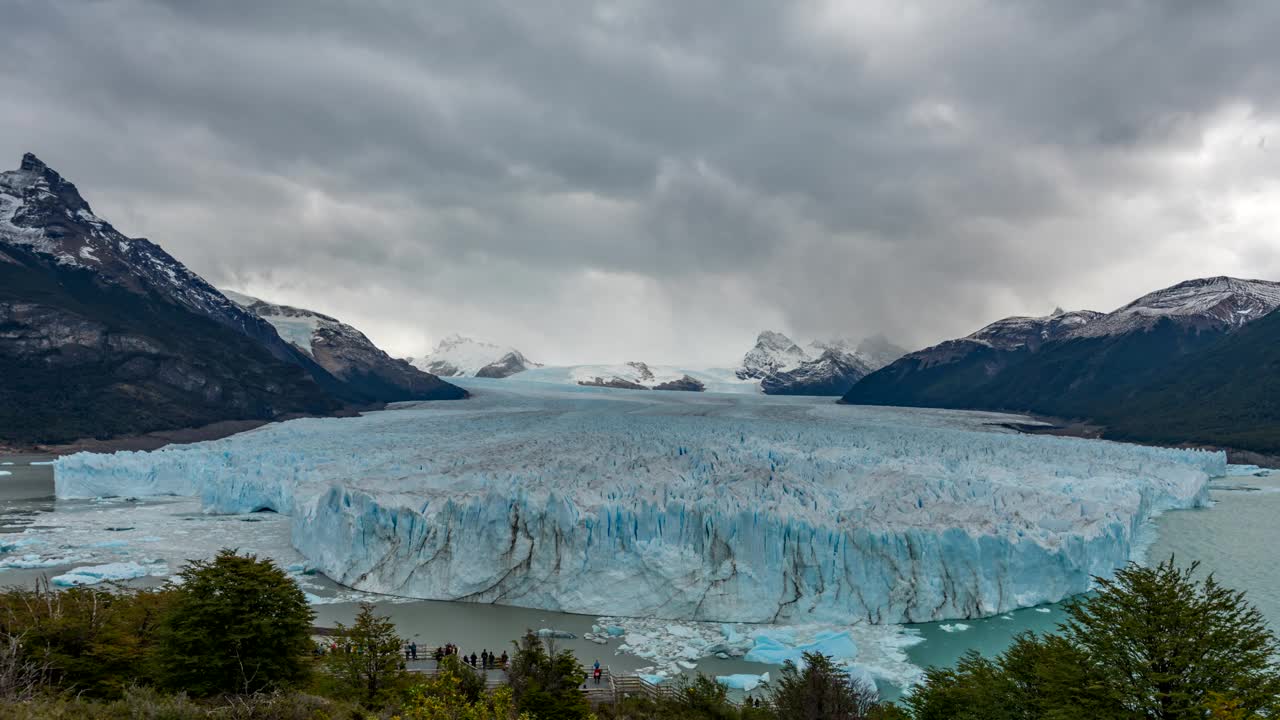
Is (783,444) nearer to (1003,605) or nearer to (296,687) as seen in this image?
(1003,605)

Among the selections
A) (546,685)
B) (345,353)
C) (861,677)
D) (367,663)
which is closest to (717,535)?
(861,677)

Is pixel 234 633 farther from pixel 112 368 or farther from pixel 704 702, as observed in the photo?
pixel 112 368

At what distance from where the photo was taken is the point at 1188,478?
43781mm

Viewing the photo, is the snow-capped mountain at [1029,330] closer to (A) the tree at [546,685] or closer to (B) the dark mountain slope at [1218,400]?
(B) the dark mountain slope at [1218,400]

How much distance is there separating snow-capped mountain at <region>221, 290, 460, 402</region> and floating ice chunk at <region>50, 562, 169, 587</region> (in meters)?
122

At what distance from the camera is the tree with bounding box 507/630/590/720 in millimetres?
14492

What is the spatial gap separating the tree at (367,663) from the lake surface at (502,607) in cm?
598

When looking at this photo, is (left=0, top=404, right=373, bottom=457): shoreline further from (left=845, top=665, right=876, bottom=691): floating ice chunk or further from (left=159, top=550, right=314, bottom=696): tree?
(left=845, top=665, right=876, bottom=691): floating ice chunk

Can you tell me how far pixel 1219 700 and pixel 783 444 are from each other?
3571 centimetres

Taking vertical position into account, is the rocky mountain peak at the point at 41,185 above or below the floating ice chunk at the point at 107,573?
above

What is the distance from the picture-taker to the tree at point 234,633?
45.9 feet

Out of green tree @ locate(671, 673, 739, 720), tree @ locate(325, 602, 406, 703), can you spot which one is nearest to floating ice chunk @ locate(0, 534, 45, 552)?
tree @ locate(325, 602, 406, 703)

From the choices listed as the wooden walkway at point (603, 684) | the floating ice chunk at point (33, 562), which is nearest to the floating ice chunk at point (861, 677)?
the wooden walkway at point (603, 684)

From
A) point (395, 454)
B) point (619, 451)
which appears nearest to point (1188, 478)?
point (619, 451)
